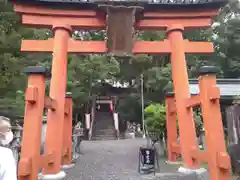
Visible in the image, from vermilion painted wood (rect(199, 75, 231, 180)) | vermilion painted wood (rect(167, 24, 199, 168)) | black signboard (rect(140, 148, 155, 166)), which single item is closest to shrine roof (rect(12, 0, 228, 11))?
vermilion painted wood (rect(167, 24, 199, 168))

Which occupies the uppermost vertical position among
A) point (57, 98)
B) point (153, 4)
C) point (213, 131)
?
point (153, 4)

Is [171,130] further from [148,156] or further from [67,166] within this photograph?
[67,166]

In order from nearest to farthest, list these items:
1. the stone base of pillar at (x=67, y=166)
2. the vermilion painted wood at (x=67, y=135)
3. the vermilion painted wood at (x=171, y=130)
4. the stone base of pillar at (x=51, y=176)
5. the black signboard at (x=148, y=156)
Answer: the stone base of pillar at (x=51, y=176), the black signboard at (x=148, y=156), the stone base of pillar at (x=67, y=166), the vermilion painted wood at (x=67, y=135), the vermilion painted wood at (x=171, y=130)

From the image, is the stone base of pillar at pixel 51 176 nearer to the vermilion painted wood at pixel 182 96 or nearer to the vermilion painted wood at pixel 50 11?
the vermilion painted wood at pixel 182 96

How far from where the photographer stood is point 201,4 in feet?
20.7

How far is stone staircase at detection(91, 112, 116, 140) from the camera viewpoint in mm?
20516

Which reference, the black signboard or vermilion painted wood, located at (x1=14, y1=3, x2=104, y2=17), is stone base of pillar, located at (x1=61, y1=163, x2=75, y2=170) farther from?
vermilion painted wood, located at (x1=14, y1=3, x2=104, y2=17)

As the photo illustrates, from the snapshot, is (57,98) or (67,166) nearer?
(57,98)

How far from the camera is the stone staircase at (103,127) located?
20.5 metres

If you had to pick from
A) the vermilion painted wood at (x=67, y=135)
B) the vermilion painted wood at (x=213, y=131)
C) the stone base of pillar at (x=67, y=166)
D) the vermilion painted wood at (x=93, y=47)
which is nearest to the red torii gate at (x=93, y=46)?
the vermilion painted wood at (x=93, y=47)

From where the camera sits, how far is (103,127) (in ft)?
73.0

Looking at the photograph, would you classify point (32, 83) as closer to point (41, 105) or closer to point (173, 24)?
point (41, 105)

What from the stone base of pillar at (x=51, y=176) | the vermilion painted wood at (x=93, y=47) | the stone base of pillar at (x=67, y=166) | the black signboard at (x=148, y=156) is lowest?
the stone base of pillar at (x=67, y=166)

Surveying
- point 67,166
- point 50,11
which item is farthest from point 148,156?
point 50,11
